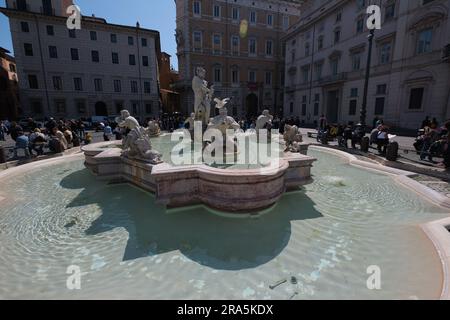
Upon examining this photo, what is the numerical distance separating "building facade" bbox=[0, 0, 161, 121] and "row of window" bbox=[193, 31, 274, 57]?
5909 mm

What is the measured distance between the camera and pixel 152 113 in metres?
32.8

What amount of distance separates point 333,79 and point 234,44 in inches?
634

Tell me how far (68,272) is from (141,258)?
2.66ft

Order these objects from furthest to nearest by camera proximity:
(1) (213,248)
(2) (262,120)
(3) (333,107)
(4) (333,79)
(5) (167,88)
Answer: (5) (167,88) → (3) (333,107) → (4) (333,79) → (2) (262,120) → (1) (213,248)

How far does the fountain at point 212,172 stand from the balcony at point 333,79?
22843 millimetres

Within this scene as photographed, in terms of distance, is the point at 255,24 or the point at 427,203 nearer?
the point at 427,203

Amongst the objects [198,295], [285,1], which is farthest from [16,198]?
[285,1]

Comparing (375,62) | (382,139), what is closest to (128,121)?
(382,139)

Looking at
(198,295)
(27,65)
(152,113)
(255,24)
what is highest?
(255,24)

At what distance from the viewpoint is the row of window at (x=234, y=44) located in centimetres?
3228

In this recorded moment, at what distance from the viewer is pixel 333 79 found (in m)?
26.6

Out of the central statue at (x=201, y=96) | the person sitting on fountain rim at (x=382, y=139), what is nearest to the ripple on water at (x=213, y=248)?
the person sitting on fountain rim at (x=382, y=139)

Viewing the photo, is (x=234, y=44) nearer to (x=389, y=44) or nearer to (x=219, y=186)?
(x=389, y=44)
